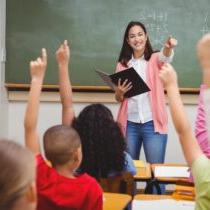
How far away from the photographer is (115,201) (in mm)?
2430

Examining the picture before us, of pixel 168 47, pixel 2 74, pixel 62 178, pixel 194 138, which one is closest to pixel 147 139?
pixel 168 47

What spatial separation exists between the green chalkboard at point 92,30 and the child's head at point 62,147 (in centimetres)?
309

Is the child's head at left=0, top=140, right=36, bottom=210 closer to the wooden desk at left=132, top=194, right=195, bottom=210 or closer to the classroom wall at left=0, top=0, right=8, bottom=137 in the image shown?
the wooden desk at left=132, top=194, right=195, bottom=210

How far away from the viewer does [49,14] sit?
5.07m

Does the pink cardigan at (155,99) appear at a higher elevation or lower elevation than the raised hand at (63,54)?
lower

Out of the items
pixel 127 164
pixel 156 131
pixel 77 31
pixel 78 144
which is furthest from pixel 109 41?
pixel 78 144

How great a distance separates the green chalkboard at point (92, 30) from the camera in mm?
5031

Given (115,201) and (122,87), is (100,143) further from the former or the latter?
(122,87)

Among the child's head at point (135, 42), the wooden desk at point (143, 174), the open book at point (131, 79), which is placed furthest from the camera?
the child's head at point (135, 42)

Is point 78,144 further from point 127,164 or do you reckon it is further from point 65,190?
point 127,164

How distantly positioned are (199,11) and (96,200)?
3.49 m

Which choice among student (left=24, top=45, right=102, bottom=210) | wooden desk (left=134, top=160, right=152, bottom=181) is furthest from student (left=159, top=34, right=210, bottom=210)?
wooden desk (left=134, top=160, right=152, bottom=181)

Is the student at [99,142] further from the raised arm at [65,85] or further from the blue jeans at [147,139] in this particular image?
the blue jeans at [147,139]

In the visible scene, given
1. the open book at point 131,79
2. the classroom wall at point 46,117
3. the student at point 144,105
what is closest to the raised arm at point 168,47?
the student at point 144,105
